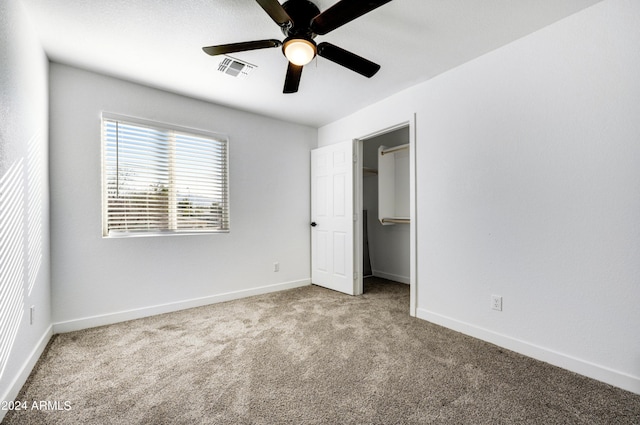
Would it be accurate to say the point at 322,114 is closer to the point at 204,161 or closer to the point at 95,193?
the point at 204,161

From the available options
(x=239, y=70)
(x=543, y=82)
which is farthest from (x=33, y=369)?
(x=543, y=82)

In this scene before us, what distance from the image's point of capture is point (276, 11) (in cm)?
159

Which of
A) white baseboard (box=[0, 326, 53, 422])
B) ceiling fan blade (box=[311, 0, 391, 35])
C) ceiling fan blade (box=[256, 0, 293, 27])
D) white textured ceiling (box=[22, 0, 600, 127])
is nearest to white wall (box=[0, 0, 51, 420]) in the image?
white baseboard (box=[0, 326, 53, 422])

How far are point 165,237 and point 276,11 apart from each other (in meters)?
2.47

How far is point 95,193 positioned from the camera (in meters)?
2.75

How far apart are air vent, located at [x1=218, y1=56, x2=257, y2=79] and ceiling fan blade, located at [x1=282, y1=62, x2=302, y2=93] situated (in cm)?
51

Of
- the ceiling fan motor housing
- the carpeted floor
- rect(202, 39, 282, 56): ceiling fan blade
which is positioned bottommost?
the carpeted floor

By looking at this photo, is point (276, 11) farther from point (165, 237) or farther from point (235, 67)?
point (165, 237)

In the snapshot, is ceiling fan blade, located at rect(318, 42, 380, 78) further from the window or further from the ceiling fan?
the window

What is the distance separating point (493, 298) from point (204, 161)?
3200 millimetres

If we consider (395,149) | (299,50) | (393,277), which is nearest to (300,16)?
(299,50)

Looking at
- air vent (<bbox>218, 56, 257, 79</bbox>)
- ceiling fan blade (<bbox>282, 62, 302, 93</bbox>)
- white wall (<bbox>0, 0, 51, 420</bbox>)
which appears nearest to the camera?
white wall (<bbox>0, 0, 51, 420</bbox>)

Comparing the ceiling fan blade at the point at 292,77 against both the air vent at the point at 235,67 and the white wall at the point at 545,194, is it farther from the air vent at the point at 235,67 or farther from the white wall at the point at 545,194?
the white wall at the point at 545,194

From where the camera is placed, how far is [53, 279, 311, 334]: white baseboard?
2.64 metres
